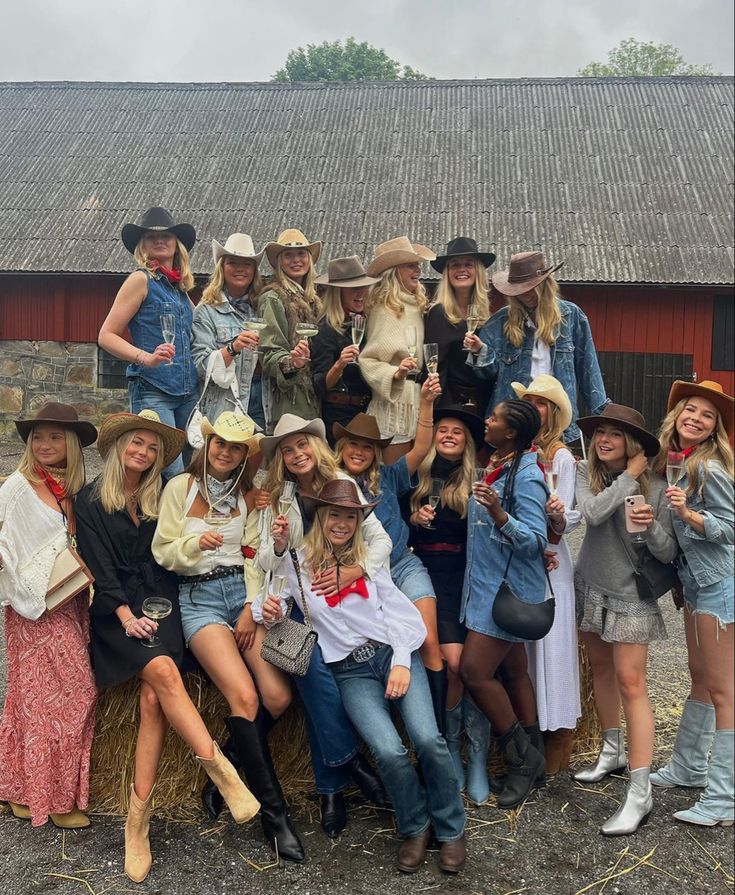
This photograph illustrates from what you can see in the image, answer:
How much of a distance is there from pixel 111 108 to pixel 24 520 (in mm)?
16215

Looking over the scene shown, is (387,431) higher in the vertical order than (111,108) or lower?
lower

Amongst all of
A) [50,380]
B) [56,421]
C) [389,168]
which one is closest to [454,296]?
[56,421]

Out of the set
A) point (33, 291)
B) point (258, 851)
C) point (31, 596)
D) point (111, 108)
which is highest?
point (111, 108)

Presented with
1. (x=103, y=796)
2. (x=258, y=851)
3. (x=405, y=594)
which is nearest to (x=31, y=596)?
(x=103, y=796)

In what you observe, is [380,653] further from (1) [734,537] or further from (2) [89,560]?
(1) [734,537]

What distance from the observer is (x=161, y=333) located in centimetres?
428

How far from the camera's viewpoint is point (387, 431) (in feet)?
13.6

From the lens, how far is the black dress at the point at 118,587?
11.0 ft

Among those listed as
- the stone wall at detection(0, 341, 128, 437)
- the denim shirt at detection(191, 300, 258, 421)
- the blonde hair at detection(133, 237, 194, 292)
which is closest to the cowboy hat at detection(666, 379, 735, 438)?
the denim shirt at detection(191, 300, 258, 421)

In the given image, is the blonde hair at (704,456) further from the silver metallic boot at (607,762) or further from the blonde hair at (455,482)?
the silver metallic boot at (607,762)

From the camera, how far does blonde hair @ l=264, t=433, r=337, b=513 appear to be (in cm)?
354

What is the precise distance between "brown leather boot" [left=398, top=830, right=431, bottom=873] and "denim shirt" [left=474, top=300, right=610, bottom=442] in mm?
2050

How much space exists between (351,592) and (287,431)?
30.4 inches

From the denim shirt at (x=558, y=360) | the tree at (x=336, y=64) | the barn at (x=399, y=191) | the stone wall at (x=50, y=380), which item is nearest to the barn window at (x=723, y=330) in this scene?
the barn at (x=399, y=191)
